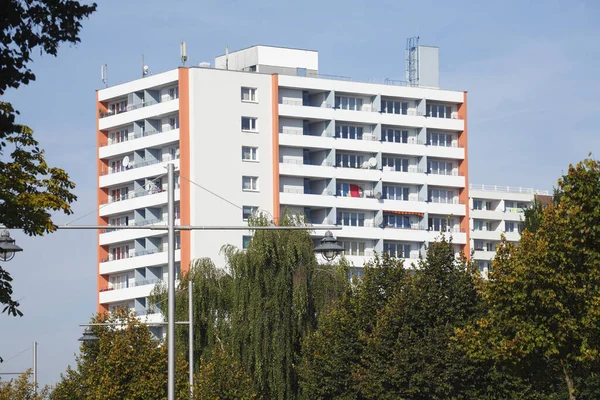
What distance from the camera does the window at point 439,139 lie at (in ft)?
422

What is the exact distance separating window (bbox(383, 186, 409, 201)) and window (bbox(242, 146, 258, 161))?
49.1 feet

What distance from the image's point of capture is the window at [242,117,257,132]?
116188 mm

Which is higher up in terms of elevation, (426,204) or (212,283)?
(426,204)

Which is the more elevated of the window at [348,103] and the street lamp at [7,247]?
the window at [348,103]

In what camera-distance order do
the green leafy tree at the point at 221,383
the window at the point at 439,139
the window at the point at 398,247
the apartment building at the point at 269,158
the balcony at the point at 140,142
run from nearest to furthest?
the green leafy tree at the point at 221,383 → the apartment building at the point at 269,158 → the balcony at the point at 140,142 → the window at the point at 398,247 → the window at the point at 439,139

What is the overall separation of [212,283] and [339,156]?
48719 millimetres

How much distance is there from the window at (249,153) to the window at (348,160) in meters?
9.19

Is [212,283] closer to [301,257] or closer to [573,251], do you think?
[301,257]

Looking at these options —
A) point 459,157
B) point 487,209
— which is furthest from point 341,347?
point 487,209

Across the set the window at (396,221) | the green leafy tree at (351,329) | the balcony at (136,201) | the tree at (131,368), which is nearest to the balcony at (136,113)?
the balcony at (136,201)

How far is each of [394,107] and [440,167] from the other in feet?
26.3

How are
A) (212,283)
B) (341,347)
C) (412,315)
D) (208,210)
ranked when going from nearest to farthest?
(412,315), (341,347), (212,283), (208,210)

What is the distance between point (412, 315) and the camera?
49.7 metres

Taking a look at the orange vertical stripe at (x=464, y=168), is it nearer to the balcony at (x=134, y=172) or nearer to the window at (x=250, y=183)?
the window at (x=250, y=183)
